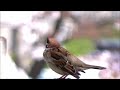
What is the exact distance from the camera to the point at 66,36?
21.0 ft

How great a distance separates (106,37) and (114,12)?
0.68 ft

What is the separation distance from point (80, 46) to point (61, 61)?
282mm

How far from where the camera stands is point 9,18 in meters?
6.42

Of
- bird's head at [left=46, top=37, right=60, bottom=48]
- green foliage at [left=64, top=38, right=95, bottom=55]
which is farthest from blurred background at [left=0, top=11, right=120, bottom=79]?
bird's head at [left=46, top=37, right=60, bottom=48]

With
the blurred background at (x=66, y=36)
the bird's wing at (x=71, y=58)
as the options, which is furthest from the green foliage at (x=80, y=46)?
the bird's wing at (x=71, y=58)

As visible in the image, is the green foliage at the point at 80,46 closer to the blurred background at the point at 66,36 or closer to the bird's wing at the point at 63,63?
the blurred background at the point at 66,36

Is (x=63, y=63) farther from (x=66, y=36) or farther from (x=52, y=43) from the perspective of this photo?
(x=66, y=36)

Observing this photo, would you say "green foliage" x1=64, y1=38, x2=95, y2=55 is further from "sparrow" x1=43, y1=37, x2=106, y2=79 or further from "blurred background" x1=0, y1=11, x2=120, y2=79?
"sparrow" x1=43, y1=37, x2=106, y2=79

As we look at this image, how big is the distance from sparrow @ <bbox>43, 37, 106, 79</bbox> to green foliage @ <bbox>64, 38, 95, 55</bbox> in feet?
0.42

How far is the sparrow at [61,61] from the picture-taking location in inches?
243

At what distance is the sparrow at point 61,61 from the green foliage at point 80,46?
0.13m
